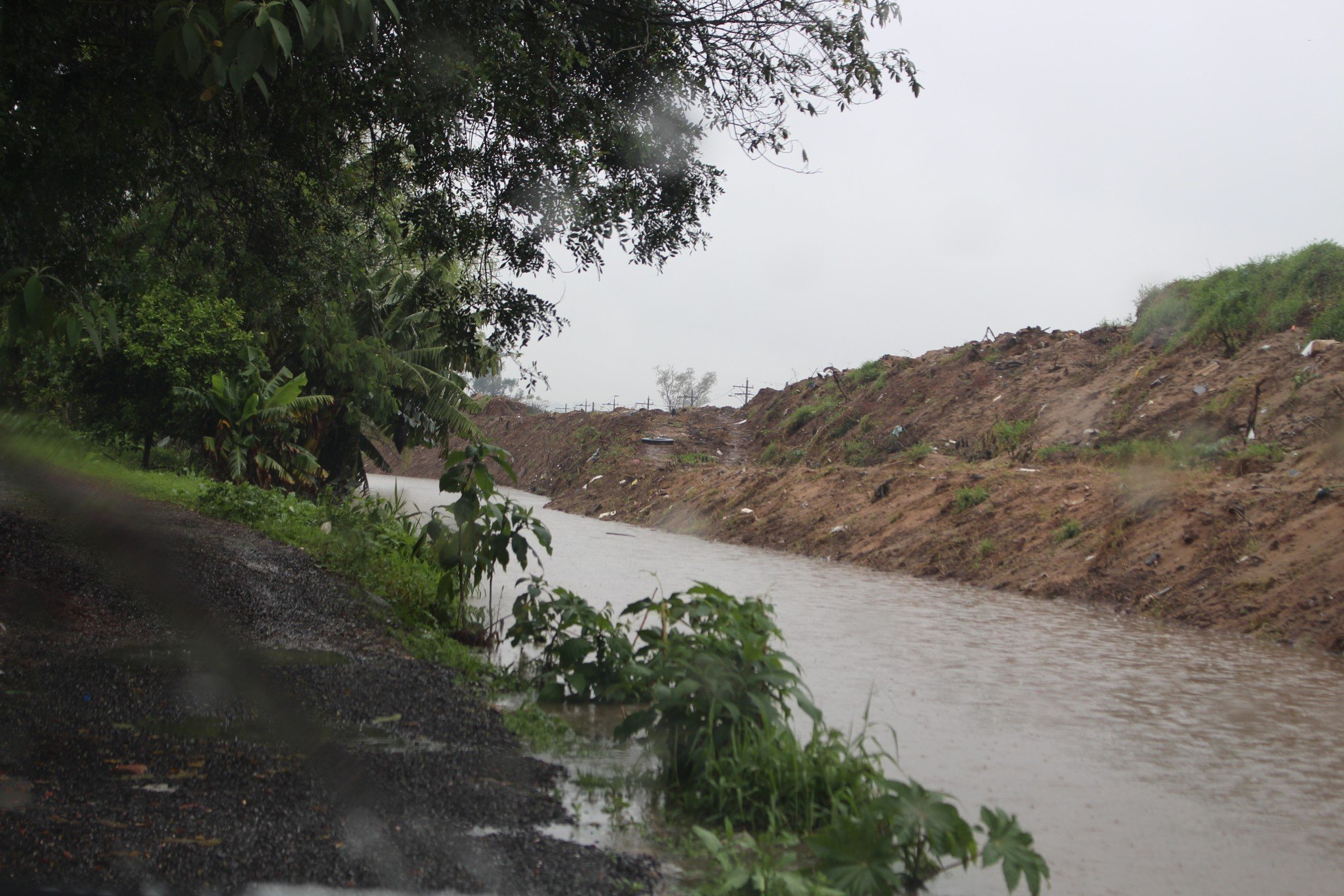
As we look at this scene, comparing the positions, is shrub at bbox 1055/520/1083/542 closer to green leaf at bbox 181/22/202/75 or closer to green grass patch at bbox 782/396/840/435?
green leaf at bbox 181/22/202/75

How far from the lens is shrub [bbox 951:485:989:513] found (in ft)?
57.9

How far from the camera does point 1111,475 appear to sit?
17000 millimetres

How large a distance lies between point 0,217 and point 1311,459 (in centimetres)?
1420

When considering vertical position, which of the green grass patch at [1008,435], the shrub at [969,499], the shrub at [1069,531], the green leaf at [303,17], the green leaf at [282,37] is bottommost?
the shrub at [1069,531]

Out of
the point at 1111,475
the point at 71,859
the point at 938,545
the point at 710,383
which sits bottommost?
the point at 71,859

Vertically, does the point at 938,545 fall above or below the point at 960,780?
above

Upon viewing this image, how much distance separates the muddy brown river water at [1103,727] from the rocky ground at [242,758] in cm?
154

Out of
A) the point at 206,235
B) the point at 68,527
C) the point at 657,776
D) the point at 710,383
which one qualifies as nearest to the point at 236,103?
the point at 206,235

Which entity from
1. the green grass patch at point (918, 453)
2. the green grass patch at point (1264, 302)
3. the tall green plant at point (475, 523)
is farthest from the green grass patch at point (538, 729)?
the green grass patch at point (918, 453)

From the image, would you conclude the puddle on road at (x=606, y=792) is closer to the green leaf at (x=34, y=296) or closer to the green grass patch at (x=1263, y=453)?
the green leaf at (x=34, y=296)

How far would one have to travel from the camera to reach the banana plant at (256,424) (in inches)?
683

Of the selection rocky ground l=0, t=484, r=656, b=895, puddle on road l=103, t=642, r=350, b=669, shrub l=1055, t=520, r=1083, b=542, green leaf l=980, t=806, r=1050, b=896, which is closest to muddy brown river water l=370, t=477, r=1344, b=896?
green leaf l=980, t=806, r=1050, b=896

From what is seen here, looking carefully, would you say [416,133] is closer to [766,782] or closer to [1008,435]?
[766,782]

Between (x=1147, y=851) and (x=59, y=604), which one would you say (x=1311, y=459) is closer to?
(x=1147, y=851)
